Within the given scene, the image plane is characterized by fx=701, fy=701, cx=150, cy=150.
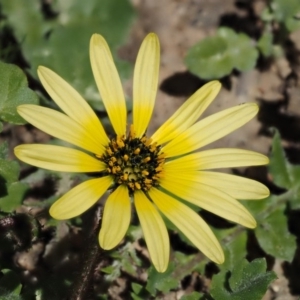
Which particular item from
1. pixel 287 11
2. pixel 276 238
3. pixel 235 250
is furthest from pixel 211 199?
pixel 287 11

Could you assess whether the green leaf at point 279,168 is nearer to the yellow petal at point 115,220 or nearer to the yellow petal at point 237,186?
the yellow petal at point 237,186

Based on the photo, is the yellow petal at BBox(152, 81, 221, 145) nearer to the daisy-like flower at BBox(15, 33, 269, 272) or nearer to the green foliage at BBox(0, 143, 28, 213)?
the daisy-like flower at BBox(15, 33, 269, 272)

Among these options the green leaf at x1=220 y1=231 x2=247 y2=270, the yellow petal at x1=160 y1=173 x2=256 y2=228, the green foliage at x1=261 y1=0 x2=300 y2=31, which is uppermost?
the green foliage at x1=261 y1=0 x2=300 y2=31

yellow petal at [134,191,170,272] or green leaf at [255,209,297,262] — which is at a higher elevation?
yellow petal at [134,191,170,272]

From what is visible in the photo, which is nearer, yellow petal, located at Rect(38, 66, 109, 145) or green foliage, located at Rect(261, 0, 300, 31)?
yellow petal, located at Rect(38, 66, 109, 145)

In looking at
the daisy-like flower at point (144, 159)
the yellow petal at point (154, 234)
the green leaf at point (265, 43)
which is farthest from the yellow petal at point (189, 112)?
the green leaf at point (265, 43)

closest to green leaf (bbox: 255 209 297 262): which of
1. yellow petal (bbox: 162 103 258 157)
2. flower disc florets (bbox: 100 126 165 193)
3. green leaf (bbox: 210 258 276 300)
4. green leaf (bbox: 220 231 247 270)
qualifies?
green leaf (bbox: 220 231 247 270)

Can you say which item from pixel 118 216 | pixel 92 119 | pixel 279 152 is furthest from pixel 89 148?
pixel 279 152
